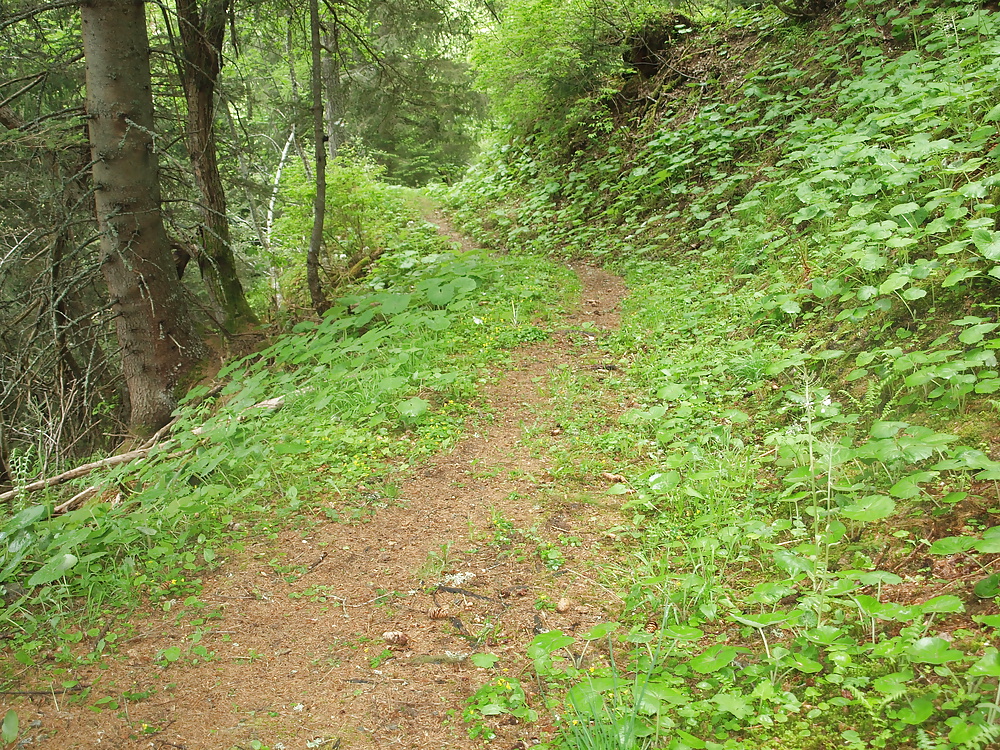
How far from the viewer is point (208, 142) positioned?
6.67m

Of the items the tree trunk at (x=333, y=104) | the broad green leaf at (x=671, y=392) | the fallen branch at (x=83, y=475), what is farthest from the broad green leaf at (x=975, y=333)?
the tree trunk at (x=333, y=104)

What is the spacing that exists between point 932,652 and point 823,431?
1.74 meters

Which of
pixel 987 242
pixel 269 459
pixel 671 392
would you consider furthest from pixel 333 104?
pixel 987 242

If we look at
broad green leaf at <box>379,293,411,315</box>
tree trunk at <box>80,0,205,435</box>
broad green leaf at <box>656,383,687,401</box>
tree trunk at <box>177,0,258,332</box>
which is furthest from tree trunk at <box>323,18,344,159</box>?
broad green leaf at <box>656,383,687,401</box>

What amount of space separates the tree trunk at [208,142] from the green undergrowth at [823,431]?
4.36m

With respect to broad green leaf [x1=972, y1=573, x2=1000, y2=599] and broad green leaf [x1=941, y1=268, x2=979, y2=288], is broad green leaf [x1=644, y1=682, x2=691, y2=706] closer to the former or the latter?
broad green leaf [x1=972, y1=573, x2=1000, y2=599]

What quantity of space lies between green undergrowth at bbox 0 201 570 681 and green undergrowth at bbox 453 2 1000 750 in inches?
→ 52.8

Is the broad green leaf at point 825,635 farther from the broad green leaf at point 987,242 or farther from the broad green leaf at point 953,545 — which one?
the broad green leaf at point 987,242

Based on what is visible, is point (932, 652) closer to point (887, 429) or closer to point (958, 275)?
point (887, 429)

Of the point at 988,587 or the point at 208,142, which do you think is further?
the point at 208,142

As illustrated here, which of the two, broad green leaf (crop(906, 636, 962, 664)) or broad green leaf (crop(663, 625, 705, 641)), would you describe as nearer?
broad green leaf (crop(906, 636, 962, 664))

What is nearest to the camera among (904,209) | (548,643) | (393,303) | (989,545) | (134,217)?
(989,545)

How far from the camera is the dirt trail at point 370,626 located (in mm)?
2328

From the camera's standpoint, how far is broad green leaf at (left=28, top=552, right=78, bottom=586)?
2.94m
